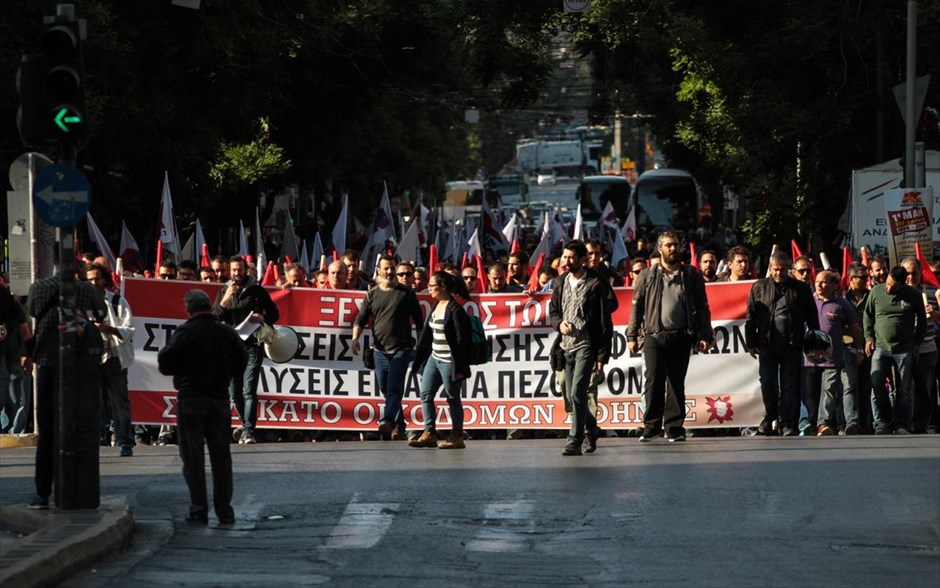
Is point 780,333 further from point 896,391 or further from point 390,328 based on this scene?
point 390,328

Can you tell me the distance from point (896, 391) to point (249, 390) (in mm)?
6116

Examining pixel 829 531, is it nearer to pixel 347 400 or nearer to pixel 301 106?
pixel 347 400

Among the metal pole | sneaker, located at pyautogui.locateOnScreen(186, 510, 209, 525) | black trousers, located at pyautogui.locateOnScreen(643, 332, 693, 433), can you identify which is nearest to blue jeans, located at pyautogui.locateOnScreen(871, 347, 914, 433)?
black trousers, located at pyautogui.locateOnScreen(643, 332, 693, 433)

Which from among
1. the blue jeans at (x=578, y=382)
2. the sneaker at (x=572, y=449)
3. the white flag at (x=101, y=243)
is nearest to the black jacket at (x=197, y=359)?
the blue jeans at (x=578, y=382)

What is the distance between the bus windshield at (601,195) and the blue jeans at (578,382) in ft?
195

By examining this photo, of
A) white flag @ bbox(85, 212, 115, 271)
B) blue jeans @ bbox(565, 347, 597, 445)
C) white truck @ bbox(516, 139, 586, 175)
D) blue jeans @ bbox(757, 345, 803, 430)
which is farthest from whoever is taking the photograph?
white truck @ bbox(516, 139, 586, 175)

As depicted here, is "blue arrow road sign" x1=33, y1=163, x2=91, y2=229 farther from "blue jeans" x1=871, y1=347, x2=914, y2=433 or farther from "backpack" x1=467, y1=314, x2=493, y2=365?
"blue jeans" x1=871, y1=347, x2=914, y2=433

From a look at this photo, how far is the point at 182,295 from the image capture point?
17.7m

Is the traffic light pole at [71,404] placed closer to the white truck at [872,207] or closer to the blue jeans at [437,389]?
the blue jeans at [437,389]

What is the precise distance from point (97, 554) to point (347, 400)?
26.3 ft

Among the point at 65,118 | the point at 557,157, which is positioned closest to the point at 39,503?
the point at 65,118

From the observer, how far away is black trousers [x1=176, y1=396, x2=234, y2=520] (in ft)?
37.2

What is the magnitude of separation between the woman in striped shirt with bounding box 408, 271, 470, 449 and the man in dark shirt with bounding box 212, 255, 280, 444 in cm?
159

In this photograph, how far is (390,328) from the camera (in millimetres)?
16531
